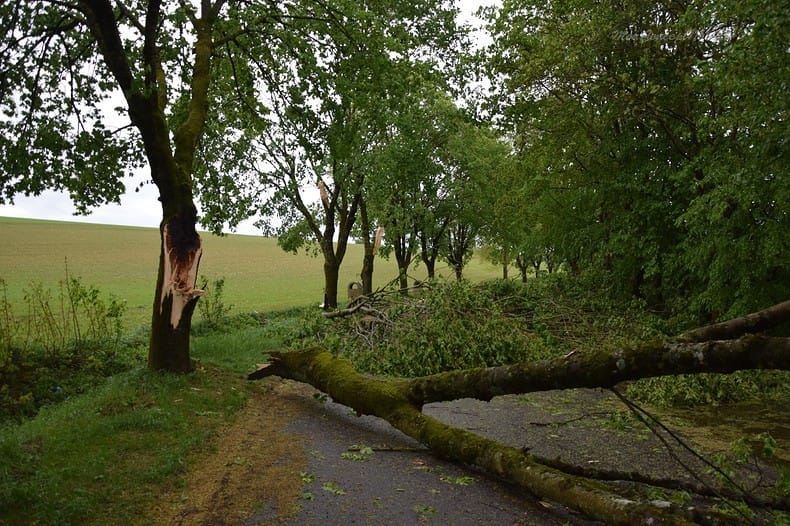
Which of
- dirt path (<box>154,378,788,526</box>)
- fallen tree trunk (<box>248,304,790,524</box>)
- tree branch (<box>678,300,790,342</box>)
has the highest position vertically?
tree branch (<box>678,300,790,342</box>)

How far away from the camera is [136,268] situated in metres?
35.9

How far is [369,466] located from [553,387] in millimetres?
2106

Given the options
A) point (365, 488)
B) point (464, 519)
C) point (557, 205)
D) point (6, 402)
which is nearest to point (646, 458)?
point (464, 519)

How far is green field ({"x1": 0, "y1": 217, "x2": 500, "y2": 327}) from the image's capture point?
25.1m

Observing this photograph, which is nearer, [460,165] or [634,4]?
[634,4]

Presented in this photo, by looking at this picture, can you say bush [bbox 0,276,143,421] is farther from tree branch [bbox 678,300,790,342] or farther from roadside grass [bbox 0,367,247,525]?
tree branch [bbox 678,300,790,342]

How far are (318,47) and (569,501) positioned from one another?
9.17 meters

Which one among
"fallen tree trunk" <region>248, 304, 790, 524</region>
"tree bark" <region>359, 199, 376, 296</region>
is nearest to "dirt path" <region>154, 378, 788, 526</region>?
"fallen tree trunk" <region>248, 304, 790, 524</region>

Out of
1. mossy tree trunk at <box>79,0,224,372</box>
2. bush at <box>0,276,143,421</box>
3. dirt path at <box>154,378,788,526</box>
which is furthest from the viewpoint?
bush at <box>0,276,143,421</box>

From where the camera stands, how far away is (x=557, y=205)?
1675 centimetres

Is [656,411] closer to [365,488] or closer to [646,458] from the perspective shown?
[646,458]

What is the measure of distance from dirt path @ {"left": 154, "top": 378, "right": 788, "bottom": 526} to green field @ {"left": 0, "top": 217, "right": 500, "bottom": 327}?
10519 millimetres

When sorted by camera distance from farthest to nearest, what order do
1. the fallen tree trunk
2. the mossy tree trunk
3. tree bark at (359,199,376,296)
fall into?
tree bark at (359,199,376,296) → the mossy tree trunk → the fallen tree trunk

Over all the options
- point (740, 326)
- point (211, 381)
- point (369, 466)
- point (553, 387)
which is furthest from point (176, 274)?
point (740, 326)
